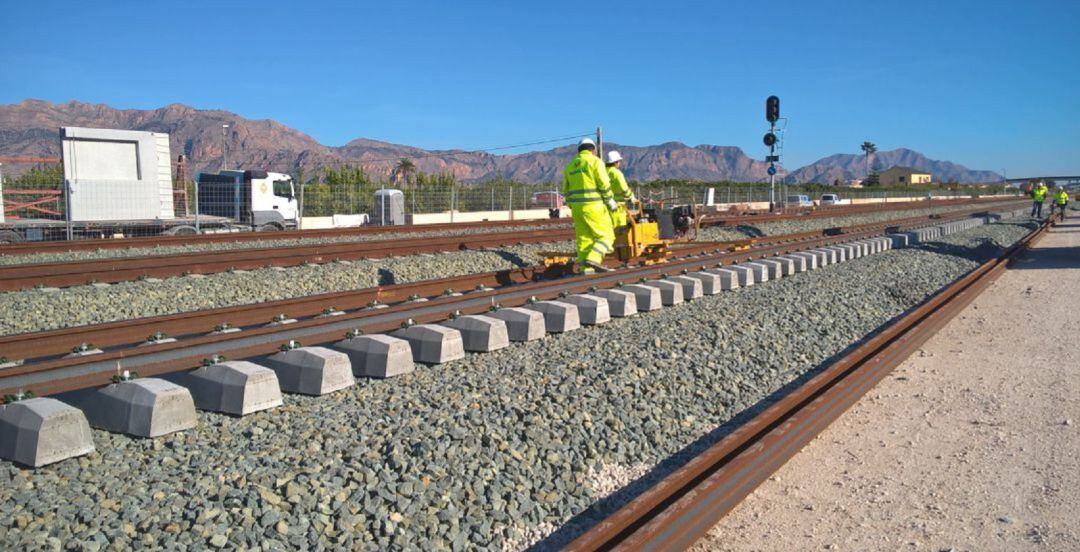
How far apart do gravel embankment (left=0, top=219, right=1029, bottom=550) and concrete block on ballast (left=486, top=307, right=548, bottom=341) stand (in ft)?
0.68

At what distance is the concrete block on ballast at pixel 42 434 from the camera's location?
11.9ft

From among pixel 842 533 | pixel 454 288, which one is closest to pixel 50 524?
pixel 842 533

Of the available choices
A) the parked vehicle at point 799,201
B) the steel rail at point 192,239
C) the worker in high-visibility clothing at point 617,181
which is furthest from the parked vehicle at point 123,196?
the parked vehicle at point 799,201

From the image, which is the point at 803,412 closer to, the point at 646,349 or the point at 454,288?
the point at 646,349

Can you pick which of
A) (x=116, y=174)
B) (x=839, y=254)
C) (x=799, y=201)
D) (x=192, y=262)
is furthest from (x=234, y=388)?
(x=799, y=201)

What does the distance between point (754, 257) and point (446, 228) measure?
9955mm

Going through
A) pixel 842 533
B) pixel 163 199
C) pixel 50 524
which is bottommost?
pixel 842 533

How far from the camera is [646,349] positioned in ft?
21.1

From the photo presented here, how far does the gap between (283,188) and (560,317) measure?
809 inches

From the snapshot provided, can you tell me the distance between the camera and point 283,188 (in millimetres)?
25484

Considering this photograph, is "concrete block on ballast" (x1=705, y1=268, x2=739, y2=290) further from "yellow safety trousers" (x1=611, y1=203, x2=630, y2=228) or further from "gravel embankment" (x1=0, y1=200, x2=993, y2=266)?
"gravel embankment" (x1=0, y1=200, x2=993, y2=266)

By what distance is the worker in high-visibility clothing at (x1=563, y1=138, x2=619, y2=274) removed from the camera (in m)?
9.62

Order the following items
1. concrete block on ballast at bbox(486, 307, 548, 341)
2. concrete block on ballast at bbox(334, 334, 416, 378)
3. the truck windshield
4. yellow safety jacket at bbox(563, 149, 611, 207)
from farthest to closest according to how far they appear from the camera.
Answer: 1. the truck windshield
2. yellow safety jacket at bbox(563, 149, 611, 207)
3. concrete block on ballast at bbox(486, 307, 548, 341)
4. concrete block on ballast at bbox(334, 334, 416, 378)

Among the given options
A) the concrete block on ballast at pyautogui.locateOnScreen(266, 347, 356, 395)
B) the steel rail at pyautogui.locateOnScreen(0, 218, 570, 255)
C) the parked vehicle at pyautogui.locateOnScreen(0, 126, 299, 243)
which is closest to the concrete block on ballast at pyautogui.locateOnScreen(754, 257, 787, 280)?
the concrete block on ballast at pyautogui.locateOnScreen(266, 347, 356, 395)
